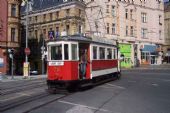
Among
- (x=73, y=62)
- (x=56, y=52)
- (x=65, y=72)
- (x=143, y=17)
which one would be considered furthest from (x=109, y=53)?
(x=143, y=17)

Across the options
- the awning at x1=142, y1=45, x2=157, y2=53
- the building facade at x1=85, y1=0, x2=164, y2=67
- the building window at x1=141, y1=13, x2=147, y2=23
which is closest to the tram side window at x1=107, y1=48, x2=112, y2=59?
the building facade at x1=85, y1=0, x2=164, y2=67

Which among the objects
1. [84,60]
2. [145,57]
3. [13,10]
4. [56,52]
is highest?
[13,10]

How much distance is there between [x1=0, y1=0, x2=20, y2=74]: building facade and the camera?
128 feet

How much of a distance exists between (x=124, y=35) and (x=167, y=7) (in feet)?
72.9

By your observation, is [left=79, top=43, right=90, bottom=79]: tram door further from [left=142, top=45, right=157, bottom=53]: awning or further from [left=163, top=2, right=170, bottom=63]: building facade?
[left=163, top=2, right=170, bottom=63]: building facade

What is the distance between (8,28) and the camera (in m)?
40.3

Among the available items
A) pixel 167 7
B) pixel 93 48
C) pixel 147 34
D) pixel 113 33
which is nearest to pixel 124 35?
pixel 113 33

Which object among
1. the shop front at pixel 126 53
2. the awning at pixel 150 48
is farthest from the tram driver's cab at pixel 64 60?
the awning at pixel 150 48

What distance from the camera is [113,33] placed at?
56.6 m

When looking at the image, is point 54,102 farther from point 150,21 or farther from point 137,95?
point 150,21

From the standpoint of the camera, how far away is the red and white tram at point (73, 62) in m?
17.0

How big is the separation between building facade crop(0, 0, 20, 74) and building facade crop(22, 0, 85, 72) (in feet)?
23.9

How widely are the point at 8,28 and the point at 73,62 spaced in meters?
25.0

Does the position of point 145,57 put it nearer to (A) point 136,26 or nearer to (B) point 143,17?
(A) point 136,26
